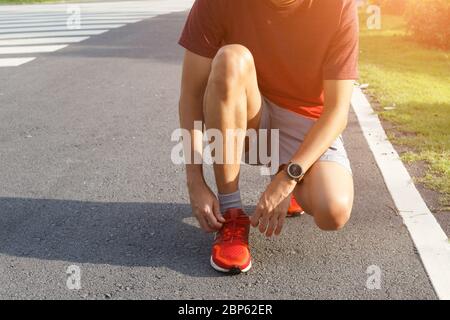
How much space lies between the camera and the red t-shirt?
2.69 m

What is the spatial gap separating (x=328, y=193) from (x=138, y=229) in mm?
1033

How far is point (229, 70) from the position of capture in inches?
103

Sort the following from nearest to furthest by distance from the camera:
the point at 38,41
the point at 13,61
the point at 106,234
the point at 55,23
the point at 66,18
A: the point at 106,234, the point at 13,61, the point at 38,41, the point at 55,23, the point at 66,18

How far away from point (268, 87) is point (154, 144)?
1.90m

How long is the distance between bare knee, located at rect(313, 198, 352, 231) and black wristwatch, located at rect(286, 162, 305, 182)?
158 mm

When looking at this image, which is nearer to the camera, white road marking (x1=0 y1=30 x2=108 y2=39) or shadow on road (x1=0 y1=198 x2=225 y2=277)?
shadow on road (x1=0 y1=198 x2=225 y2=277)

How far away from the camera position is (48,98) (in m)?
6.32

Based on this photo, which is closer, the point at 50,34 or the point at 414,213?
the point at 414,213

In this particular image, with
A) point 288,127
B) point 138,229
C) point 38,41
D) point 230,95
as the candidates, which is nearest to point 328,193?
point 288,127

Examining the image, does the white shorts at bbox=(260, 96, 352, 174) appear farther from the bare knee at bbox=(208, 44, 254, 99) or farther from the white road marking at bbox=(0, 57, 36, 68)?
the white road marking at bbox=(0, 57, 36, 68)

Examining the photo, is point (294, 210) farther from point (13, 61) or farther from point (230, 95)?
point (13, 61)

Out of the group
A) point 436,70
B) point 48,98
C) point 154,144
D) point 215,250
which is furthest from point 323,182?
point 436,70

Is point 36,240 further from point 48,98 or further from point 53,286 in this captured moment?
point 48,98

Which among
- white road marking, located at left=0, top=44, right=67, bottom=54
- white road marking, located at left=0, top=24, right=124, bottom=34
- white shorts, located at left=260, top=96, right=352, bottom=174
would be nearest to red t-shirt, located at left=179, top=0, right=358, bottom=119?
white shorts, located at left=260, top=96, right=352, bottom=174
